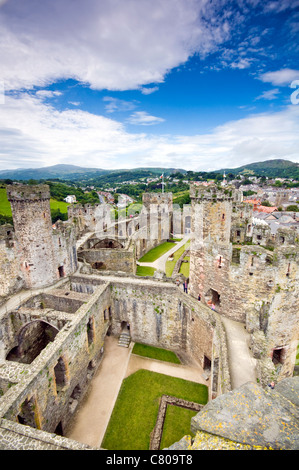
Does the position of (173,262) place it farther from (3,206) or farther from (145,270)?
(3,206)

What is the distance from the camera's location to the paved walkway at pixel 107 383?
11727 millimetres

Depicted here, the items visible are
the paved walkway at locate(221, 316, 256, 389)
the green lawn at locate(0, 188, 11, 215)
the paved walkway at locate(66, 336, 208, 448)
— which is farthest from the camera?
the green lawn at locate(0, 188, 11, 215)

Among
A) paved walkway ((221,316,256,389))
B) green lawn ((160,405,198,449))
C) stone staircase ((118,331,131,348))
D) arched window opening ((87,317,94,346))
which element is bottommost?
green lawn ((160,405,198,449))

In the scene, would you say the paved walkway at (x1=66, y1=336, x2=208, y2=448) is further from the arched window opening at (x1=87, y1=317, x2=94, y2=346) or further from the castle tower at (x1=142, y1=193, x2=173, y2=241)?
the castle tower at (x1=142, y1=193, x2=173, y2=241)

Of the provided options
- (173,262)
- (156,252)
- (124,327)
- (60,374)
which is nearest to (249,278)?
(124,327)

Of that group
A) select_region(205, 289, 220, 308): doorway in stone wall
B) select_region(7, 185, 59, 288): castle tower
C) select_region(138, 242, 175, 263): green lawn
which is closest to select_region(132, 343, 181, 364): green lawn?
select_region(205, 289, 220, 308): doorway in stone wall

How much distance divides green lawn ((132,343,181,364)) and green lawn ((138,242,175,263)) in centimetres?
1346

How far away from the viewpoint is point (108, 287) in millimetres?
16953

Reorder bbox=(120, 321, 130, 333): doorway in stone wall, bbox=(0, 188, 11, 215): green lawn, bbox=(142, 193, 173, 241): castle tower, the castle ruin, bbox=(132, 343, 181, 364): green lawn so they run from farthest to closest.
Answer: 1. bbox=(0, 188, 11, 215): green lawn
2. bbox=(142, 193, 173, 241): castle tower
3. bbox=(120, 321, 130, 333): doorway in stone wall
4. bbox=(132, 343, 181, 364): green lawn
5. the castle ruin

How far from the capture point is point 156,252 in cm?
3312

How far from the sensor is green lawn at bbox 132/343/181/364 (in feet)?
52.8

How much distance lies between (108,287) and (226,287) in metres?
7.78

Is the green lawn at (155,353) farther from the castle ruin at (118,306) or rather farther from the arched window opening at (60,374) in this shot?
the arched window opening at (60,374)
